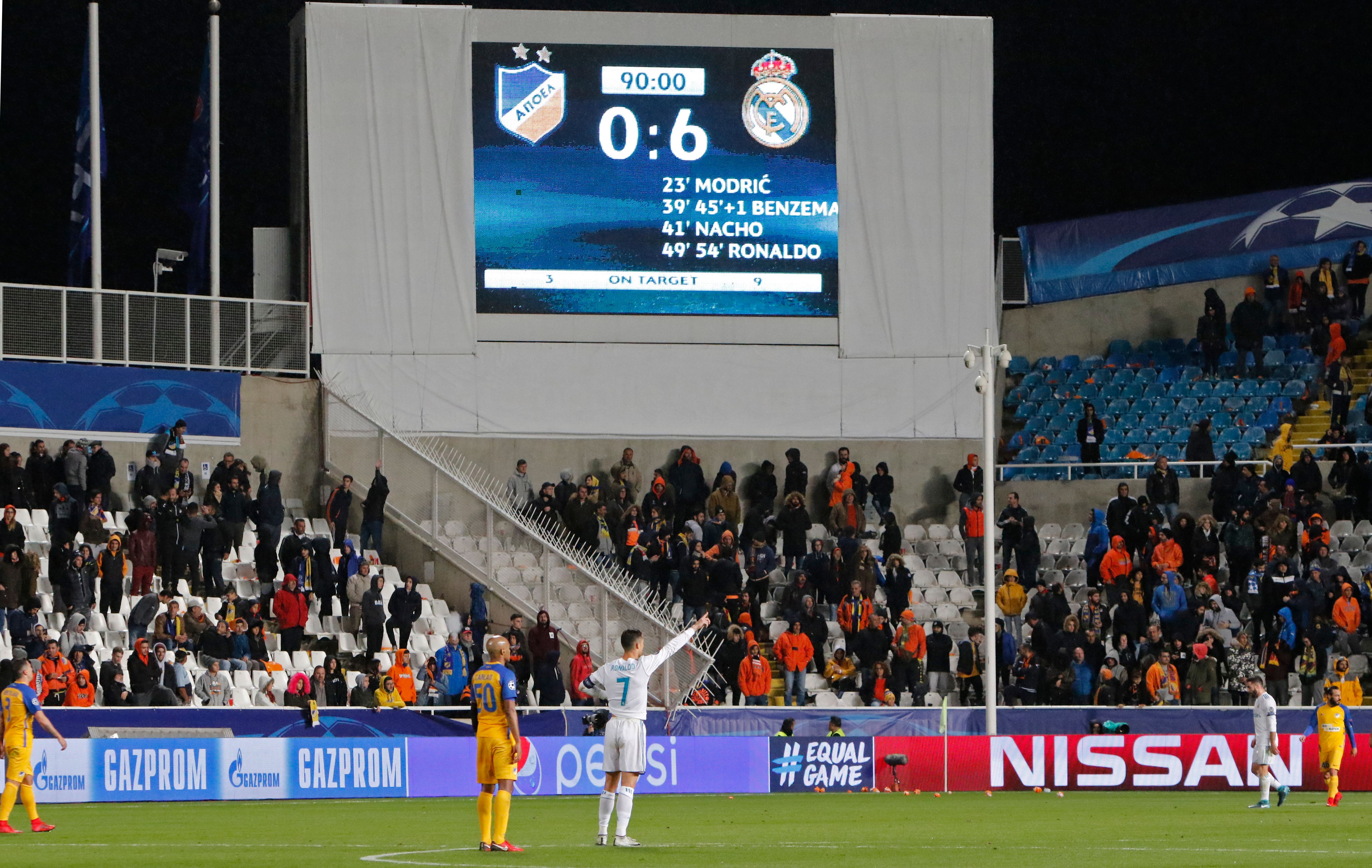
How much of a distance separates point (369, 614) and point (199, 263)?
35.9 ft

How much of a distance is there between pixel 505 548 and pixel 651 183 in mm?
8794

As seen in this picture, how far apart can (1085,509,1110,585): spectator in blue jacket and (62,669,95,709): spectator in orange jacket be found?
1767 centimetres

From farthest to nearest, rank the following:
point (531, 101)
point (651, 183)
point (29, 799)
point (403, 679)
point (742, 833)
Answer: point (651, 183) < point (531, 101) < point (403, 679) < point (29, 799) < point (742, 833)

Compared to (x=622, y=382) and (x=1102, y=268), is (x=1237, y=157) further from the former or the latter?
(x=622, y=382)

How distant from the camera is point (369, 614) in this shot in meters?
32.6

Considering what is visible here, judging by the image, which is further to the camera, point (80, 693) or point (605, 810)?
point (80, 693)

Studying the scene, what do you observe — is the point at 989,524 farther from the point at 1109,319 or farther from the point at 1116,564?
the point at 1109,319

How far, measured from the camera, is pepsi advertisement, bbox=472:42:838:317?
40.8 m

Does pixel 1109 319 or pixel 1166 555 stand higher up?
pixel 1109 319

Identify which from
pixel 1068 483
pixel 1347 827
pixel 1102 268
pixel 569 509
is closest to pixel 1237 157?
pixel 1102 268

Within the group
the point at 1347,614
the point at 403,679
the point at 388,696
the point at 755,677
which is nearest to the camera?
the point at 388,696

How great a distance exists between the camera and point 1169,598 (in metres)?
33.7

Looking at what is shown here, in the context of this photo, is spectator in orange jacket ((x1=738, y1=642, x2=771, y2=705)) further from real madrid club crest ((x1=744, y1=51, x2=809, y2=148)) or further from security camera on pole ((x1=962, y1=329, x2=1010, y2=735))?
real madrid club crest ((x1=744, y1=51, x2=809, y2=148))

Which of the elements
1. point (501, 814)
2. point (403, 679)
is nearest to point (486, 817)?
point (501, 814)
